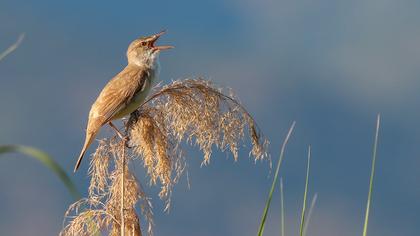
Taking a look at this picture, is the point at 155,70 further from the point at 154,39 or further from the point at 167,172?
the point at 167,172

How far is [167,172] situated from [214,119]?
388 mm

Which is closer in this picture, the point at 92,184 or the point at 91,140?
the point at 92,184

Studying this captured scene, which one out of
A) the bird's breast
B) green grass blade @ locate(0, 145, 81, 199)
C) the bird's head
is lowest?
green grass blade @ locate(0, 145, 81, 199)

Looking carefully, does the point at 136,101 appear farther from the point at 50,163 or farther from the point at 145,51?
the point at 50,163

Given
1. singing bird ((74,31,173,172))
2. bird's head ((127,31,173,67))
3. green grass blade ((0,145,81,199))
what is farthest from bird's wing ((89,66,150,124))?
green grass blade ((0,145,81,199))

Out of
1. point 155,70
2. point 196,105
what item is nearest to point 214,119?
point 196,105

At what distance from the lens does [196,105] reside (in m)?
3.31

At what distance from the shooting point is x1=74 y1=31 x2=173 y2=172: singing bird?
4.62 metres

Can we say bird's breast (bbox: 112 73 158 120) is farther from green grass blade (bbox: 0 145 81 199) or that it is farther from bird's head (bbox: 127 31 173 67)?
green grass blade (bbox: 0 145 81 199)

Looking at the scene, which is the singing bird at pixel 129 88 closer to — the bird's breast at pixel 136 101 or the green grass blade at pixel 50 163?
the bird's breast at pixel 136 101

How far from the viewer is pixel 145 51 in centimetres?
546

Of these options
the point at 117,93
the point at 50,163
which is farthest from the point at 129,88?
the point at 50,163

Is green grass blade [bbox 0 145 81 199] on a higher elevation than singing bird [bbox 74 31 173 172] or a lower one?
lower

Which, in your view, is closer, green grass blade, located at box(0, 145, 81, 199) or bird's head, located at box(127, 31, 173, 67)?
green grass blade, located at box(0, 145, 81, 199)
